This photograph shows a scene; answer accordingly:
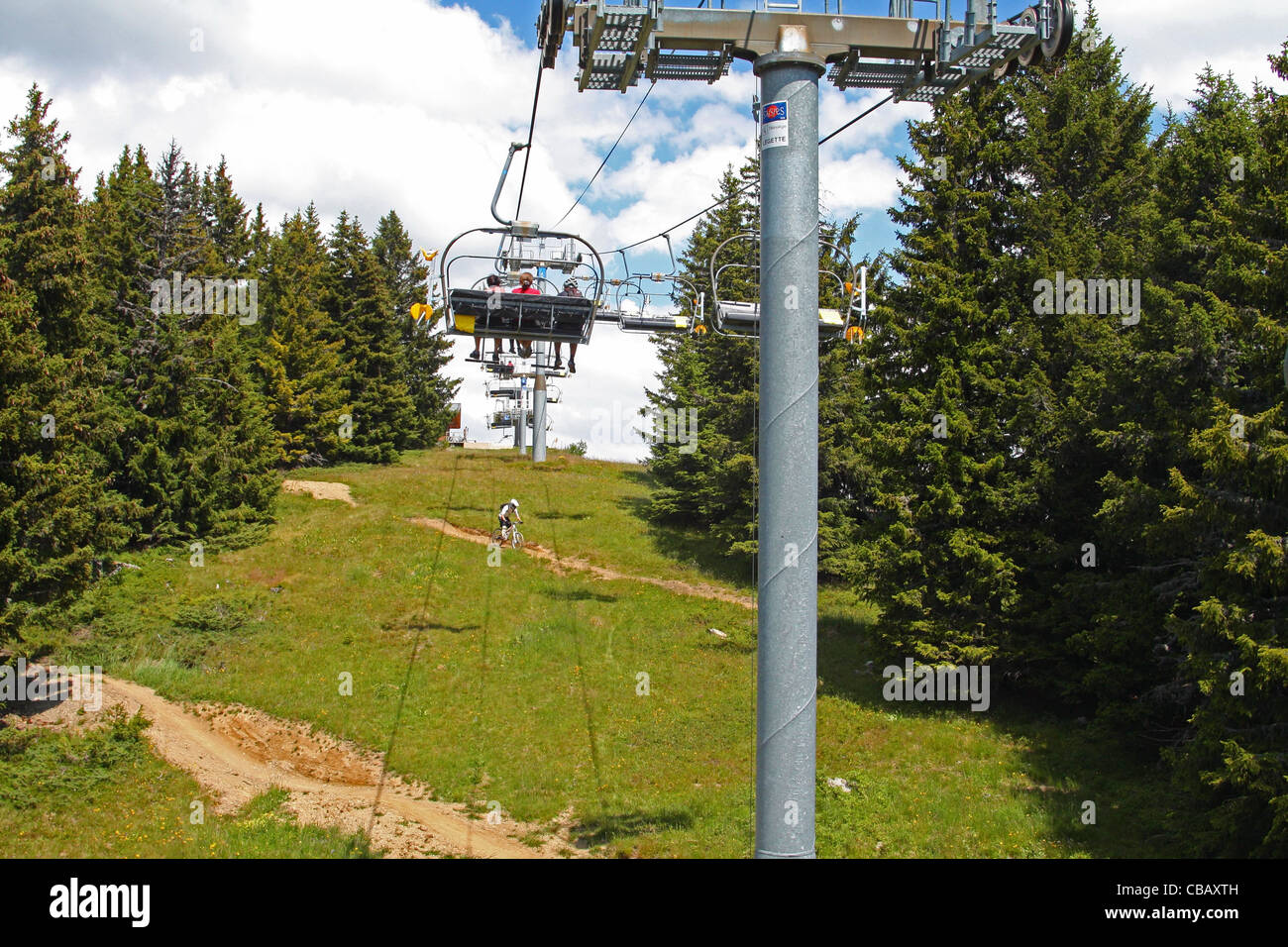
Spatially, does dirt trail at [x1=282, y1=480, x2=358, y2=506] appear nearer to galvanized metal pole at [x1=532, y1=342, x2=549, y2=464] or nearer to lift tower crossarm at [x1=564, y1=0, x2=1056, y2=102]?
galvanized metal pole at [x1=532, y1=342, x2=549, y2=464]

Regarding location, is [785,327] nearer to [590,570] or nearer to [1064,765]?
[1064,765]

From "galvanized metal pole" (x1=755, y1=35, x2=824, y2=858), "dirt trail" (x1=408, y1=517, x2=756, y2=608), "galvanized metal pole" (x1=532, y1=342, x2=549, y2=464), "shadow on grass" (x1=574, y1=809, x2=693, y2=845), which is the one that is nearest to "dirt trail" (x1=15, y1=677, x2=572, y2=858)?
"shadow on grass" (x1=574, y1=809, x2=693, y2=845)

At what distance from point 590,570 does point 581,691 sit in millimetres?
11866

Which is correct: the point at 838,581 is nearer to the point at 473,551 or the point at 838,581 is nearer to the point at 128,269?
the point at 473,551

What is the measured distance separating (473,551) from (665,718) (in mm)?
15622

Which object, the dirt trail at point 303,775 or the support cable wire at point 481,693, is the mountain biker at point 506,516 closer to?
the support cable wire at point 481,693

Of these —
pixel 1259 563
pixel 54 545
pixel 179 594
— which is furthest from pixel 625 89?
pixel 179 594

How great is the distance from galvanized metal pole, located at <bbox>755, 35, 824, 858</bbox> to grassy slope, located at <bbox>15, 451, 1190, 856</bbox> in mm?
9952

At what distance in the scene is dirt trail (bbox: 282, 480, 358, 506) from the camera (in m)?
45.2

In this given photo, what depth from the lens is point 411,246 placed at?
73375mm

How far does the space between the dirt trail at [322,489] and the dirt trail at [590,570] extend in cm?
710

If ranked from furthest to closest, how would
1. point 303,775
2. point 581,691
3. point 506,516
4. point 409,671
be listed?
point 506,516 → point 409,671 → point 581,691 → point 303,775

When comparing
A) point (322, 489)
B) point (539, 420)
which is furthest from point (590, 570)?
point (539, 420)

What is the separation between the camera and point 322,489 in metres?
47.0
